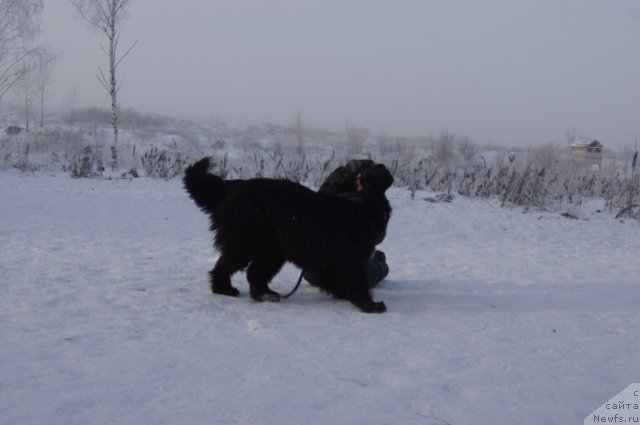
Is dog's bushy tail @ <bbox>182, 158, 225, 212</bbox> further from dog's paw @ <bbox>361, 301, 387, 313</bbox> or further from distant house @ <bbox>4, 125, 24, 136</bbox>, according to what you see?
distant house @ <bbox>4, 125, 24, 136</bbox>

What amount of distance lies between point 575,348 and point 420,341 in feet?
3.17

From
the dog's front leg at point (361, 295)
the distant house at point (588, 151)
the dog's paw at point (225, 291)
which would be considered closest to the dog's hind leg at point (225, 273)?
the dog's paw at point (225, 291)

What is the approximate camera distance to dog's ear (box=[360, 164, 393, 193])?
4109 mm

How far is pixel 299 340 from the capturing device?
327cm

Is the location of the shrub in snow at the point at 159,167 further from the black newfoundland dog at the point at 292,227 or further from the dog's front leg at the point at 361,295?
the dog's front leg at the point at 361,295

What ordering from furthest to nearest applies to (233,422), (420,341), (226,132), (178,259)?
(226,132)
(178,259)
(420,341)
(233,422)

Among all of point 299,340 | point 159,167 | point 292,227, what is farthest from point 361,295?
point 159,167

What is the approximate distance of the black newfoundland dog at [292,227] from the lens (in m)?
3.95

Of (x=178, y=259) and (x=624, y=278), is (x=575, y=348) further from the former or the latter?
(x=178, y=259)

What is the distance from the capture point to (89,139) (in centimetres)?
2853

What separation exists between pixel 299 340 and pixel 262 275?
983mm

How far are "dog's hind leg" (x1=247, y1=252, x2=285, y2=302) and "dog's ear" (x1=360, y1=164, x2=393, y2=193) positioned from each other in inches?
33.3

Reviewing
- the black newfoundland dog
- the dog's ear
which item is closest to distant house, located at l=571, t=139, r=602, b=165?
the dog's ear

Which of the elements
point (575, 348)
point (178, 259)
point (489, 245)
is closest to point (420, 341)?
point (575, 348)
